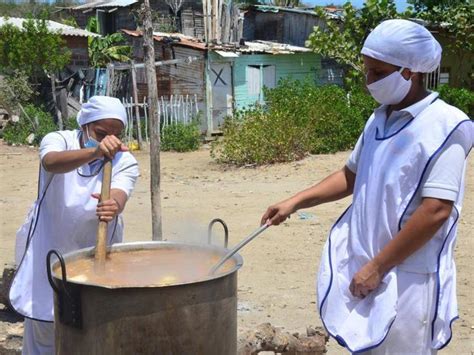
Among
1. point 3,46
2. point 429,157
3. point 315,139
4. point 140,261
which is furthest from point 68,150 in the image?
point 3,46

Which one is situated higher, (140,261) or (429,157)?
(429,157)

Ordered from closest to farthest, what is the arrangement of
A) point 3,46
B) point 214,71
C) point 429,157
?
1. point 429,157
2. point 3,46
3. point 214,71

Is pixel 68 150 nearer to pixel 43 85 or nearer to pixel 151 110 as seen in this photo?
pixel 151 110

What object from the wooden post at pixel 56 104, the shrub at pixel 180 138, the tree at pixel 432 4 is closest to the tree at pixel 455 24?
the tree at pixel 432 4

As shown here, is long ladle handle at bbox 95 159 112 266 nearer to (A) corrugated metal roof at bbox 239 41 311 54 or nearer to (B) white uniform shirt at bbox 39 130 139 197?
(B) white uniform shirt at bbox 39 130 139 197

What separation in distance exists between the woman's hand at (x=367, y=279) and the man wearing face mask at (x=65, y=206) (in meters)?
1.11

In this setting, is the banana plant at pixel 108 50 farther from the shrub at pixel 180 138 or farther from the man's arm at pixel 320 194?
the man's arm at pixel 320 194

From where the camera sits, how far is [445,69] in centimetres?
1733

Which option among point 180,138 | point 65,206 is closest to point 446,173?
point 65,206

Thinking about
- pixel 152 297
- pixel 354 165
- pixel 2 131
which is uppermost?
pixel 354 165

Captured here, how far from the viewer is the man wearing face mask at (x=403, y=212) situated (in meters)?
2.20

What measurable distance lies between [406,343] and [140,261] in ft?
3.78

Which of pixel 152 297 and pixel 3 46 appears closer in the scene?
pixel 152 297

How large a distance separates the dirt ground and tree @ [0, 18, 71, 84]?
8.65ft
